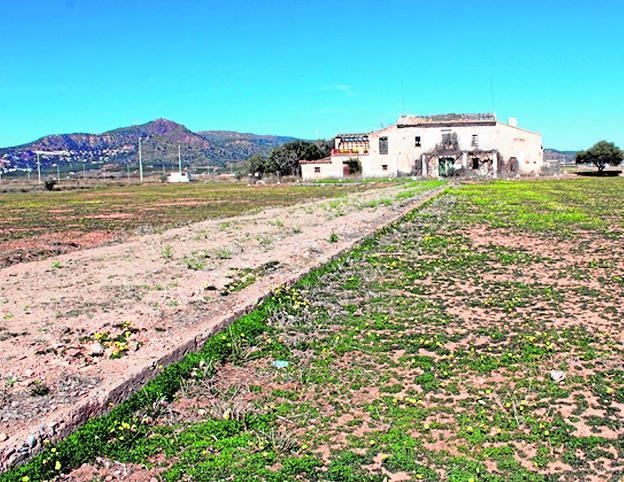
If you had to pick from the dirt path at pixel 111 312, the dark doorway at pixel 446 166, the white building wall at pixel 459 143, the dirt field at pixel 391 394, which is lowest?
the dirt field at pixel 391 394

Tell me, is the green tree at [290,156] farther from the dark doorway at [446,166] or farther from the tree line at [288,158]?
the dark doorway at [446,166]

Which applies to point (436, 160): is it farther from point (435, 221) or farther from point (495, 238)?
point (495, 238)

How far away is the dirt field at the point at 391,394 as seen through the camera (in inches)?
168

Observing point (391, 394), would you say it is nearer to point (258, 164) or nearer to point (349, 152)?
point (349, 152)

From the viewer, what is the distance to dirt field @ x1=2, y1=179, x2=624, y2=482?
14.0 ft

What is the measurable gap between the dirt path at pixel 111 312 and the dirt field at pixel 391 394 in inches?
7.9

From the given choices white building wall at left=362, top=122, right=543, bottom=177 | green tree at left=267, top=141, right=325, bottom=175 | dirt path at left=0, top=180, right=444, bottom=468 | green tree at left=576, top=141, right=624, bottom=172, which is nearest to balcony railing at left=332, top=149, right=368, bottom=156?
white building wall at left=362, top=122, right=543, bottom=177

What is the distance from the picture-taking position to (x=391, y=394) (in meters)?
5.44

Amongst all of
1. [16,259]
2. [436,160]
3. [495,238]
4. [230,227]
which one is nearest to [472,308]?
[495,238]

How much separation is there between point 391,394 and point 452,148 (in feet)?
203

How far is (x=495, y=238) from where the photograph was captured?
599 inches

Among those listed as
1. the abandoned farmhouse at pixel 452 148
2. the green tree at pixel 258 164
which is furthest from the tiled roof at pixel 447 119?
the green tree at pixel 258 164

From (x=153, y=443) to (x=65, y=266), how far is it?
836 centimetres

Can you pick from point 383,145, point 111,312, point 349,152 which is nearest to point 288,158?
point 349,152
